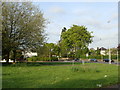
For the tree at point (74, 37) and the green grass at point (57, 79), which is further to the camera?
the tree at point (74, 37)

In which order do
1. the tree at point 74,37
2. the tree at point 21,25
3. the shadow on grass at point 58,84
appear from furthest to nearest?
1. the tree at point 74,37
2. the tree at point 21,25
3. the shadow on grass at point 58,84

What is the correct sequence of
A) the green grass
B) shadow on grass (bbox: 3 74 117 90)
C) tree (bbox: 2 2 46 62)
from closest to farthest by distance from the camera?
1. shadow on grass (bbox: 3 74 117 90)
2. the green grass
3. tree (bbox: 2 2 46 62)

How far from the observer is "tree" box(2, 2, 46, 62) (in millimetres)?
27203

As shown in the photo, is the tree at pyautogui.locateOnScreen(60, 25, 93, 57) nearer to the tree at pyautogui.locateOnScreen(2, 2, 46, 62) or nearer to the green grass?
the tree at pyautogui.locateOnScreen(2, 2, 46, 62)

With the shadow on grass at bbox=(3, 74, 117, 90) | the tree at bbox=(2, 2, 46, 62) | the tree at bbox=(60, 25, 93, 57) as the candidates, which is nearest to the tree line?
the tree at bbox=(2, 2, 46, 62)

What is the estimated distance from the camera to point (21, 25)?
27.6 metres

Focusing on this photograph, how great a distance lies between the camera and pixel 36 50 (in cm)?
3166

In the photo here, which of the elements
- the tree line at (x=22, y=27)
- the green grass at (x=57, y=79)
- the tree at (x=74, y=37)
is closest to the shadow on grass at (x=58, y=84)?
the green grass at (x=57, y=79)

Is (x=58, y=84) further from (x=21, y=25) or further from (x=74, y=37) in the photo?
(x=74, y=37)

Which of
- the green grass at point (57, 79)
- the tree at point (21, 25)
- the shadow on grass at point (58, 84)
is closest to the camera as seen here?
the shadow on grass at point (58, 84)

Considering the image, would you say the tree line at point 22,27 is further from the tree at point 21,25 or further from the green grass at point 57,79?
the green grass at point 57,79

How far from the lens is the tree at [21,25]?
89.2 feet

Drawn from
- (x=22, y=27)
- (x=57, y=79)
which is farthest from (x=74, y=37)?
(x=57, y=79)

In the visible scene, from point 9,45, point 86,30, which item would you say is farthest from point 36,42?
point 86,30
